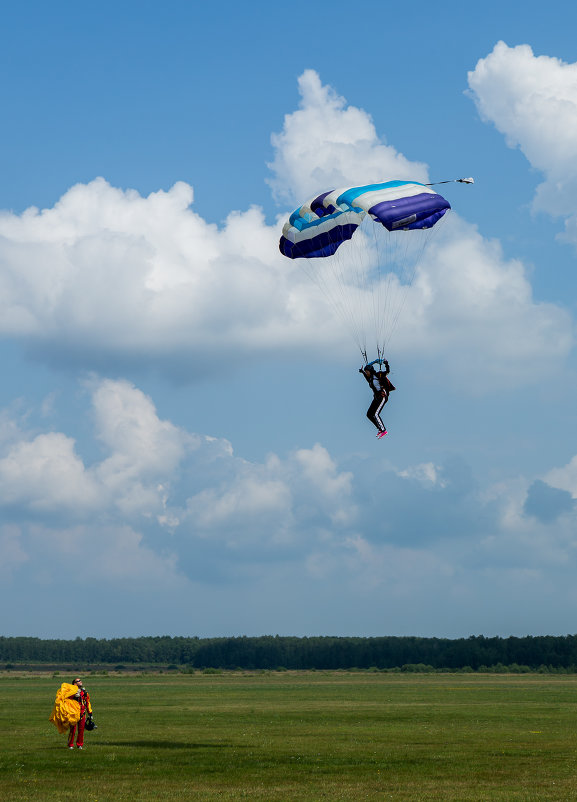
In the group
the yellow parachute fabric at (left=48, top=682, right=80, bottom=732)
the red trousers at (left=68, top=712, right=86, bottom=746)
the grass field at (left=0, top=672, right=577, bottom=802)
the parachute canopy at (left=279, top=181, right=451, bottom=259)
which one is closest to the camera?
the grass field at (left=0, top=672, right=577, bottom=802)

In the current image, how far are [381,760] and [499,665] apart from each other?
137 meters

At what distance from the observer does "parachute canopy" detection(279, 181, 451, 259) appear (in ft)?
96.3

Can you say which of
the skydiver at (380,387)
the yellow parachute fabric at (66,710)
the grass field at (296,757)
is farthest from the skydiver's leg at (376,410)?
the yellow parachute fabric at (66,710)

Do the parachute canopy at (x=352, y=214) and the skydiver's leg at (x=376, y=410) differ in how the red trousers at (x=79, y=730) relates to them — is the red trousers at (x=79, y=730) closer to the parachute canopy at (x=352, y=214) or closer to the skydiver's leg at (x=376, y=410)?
the skydiver's leg at (x=376, y=410)

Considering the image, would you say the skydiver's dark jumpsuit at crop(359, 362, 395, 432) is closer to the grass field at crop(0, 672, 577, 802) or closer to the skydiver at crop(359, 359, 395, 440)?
the skydiver at crop(359, 359, 395, 440)

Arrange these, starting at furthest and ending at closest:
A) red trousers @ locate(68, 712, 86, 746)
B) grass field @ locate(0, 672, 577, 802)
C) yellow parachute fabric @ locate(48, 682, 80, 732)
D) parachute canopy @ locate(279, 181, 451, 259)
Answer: parachute canopy @ locate(279, 181, 451, 259)
red trousers @ locate(68, 712, 86, 746)
yellow parachute fabric @ locate(48, 682, 80, 732)
grass field @ locate(0, 672, 577, 802)

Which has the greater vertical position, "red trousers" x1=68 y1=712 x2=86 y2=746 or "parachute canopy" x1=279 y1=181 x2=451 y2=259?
"parachute canopy" x1=279 y1=181 x2=451 y2=259

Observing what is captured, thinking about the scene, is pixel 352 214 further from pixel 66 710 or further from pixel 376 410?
pixel 66 710

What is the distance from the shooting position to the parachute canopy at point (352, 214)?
2934 centimetres

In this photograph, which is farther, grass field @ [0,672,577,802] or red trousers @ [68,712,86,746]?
red trousers @ [68,712,86,746]

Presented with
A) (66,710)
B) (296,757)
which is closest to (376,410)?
(296,757)

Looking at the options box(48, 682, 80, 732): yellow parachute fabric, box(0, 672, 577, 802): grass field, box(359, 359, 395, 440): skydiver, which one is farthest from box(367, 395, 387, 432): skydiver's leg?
box(48, 682, 80, 732): yellow parachute fabric

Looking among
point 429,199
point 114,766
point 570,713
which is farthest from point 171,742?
point 570,713

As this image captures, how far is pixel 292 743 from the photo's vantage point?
29.7m
